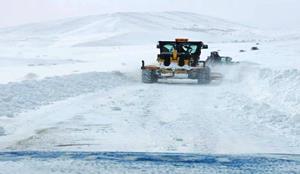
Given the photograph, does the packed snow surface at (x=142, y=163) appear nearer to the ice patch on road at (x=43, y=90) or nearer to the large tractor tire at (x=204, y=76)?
the ice patch on road at (x=43, y=90)

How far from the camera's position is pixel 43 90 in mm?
16328

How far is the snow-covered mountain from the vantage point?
98.7 metres

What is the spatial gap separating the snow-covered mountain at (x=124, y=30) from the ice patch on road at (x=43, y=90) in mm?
69252

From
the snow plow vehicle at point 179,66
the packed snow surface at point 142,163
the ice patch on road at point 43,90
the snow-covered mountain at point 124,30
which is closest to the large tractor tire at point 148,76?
the snow plow vehicle at point 179,66

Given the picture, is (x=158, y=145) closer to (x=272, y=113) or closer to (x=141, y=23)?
(x=272, y=113)

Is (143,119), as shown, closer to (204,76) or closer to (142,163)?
(142,163)

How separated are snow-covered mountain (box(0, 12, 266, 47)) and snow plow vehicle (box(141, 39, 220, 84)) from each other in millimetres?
65953

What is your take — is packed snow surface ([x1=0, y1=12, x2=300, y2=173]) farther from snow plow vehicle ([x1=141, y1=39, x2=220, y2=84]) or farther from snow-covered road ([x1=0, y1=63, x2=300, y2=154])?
snow plow vehicle ([x1=141, y1=39, x2=220, y2=84])

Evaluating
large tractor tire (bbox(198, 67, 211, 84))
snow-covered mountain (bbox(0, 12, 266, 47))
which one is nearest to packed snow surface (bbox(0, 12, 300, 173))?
large tractor tire (bbox(198, 67, 211, 84))

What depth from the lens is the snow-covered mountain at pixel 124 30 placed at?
324 ft

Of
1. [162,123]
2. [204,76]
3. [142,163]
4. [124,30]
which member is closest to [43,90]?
[162,123]

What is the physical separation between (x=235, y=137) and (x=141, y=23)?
118 metres

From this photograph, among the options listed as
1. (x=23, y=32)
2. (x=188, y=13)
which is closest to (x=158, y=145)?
(x=23, y=32)

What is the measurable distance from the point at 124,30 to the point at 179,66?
9078 centimetres
